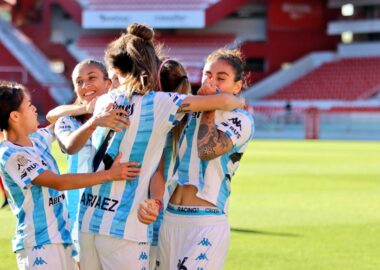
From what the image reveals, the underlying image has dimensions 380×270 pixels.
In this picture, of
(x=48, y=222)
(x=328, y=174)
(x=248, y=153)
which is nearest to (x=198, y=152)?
(x=48, y=222)

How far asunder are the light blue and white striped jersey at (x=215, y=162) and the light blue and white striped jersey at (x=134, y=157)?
0.31m

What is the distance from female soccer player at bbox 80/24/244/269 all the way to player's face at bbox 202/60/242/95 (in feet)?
0.98

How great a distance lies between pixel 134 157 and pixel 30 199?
62cm

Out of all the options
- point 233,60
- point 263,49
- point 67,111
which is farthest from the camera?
point 263,49

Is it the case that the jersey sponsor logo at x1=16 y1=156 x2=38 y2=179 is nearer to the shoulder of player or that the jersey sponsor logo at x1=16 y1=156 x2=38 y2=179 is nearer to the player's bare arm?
the shoulder of player

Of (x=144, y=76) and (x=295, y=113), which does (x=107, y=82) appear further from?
(x=295, y=113)

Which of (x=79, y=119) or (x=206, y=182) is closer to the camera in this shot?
(x=206, y=182)

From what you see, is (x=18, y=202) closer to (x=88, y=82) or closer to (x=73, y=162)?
(x=73, y=162)

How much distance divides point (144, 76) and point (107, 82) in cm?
109

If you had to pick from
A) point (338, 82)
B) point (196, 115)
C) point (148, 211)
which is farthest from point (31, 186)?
point (338, 82)

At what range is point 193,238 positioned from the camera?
5.12 metres

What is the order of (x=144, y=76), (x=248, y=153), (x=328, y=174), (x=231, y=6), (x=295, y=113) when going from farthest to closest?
(x=231, y=6)
(x=295, y=113)
(x=248, y=153)
(x=328, y=174)
(x=144, y=76)

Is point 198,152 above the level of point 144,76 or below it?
below

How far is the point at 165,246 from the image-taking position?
521cm
